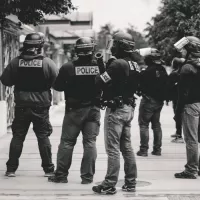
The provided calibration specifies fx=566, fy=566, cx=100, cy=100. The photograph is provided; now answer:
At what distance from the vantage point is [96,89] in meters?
7.32

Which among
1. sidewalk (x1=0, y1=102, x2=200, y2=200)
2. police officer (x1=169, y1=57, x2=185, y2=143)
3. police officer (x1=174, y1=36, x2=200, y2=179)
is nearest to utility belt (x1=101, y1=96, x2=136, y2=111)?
sidewalk (x1=0, y1=102, x2=200, y2=200)

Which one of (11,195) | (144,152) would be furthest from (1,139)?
(11,195)

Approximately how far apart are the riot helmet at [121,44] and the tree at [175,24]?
1165cm

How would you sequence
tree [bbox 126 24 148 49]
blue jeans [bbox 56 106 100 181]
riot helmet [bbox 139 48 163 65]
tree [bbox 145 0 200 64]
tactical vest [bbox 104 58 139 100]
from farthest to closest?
tree [bbox 126 24 148 49] < tree [bbox 145 0 200 64] < riot helmet [bbox 139 48 163 65] < blue jeans [bbox 56 106 100 181] < tactical vest [bbox 104 58 139 100]

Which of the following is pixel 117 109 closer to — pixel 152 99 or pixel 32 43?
pixel 32 43

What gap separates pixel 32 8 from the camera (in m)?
7.85

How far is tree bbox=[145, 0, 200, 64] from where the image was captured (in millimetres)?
18577

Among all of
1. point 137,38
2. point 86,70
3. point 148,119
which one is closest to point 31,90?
point 86,70

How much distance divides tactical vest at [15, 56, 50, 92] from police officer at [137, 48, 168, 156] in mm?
2460

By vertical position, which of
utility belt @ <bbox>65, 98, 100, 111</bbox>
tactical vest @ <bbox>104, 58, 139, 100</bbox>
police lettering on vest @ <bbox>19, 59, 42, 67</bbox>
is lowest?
utility belt @ <bbox>65, 98, 100, 111</bbox>

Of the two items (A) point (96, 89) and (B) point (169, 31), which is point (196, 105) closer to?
(A) point (96, 89)

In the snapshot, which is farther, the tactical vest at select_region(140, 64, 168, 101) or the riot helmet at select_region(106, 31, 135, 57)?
the tactical vest at select_region(140, 64, 168, 101)

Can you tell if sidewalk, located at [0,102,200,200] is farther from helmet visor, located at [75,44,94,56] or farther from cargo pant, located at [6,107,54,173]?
helmet visor, located at [75,44,94,56]

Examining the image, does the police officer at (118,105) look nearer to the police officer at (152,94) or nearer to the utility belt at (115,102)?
the utility belt at (115,102)
